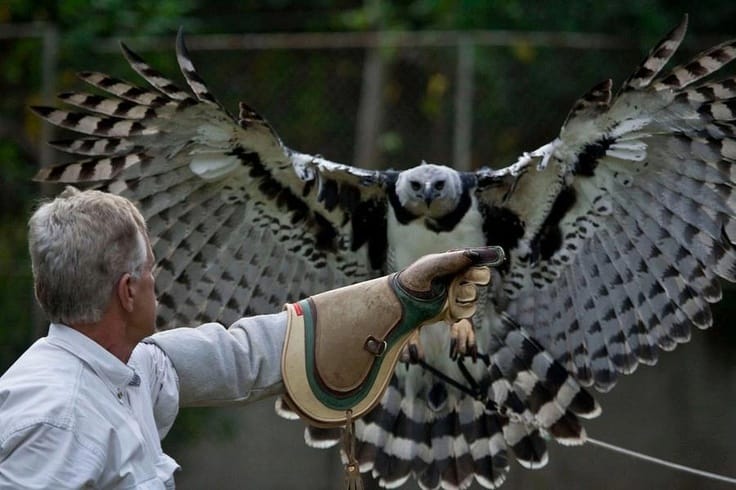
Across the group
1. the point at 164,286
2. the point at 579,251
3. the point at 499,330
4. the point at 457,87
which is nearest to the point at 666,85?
the point at 579,251

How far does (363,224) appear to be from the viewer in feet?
15.9

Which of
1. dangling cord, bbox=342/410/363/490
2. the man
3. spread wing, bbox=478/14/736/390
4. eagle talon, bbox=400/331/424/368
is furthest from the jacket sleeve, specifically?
eagle talon, bbox=400/331/424/368

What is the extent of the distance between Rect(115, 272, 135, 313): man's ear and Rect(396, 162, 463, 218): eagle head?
255 centimetres

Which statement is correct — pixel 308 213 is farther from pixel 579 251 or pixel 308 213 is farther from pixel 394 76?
pixel 394 76

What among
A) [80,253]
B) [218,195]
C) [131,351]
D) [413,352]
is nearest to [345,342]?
[131,351]

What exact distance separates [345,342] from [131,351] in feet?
1.90

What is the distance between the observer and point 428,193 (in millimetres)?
4727

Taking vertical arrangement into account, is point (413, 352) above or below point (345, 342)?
below

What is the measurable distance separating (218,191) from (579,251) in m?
1.45

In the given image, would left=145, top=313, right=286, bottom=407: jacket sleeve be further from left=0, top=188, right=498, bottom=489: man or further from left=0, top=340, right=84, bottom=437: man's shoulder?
left=0, top=340, right=84, bottom=437: man's shoulder

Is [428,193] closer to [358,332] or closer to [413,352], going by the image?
[413,352]

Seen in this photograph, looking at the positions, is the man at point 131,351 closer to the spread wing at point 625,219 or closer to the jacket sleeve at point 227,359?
the jacket sleeve at point 227,359

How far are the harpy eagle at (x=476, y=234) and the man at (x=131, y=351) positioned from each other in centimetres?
150

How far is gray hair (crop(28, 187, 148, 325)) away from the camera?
2174mm
